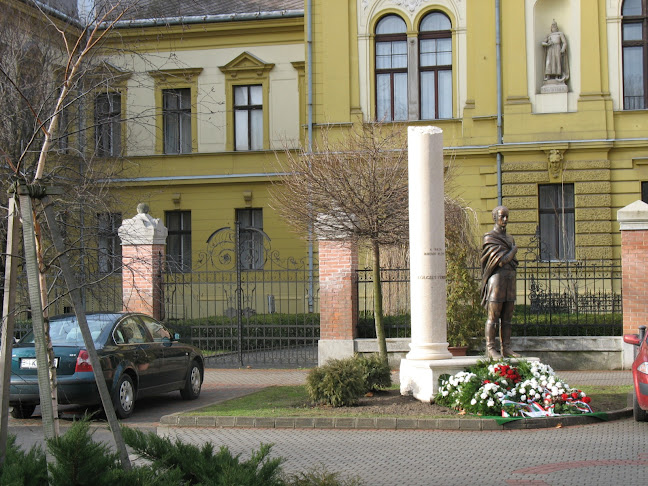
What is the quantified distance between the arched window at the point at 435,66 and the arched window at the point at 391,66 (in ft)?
1.99

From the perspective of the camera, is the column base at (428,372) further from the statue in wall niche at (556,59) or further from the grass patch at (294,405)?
the statue in wall niche at (556,59)

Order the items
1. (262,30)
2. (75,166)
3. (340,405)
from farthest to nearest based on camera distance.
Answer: (262,30) < (75,166) < (340,405)

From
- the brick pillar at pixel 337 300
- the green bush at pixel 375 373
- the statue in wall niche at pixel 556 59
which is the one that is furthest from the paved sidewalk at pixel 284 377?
the statue in wall niche at pixel 556 59

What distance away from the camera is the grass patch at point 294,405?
1194cm

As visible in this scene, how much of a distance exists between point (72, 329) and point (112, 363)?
38.7 inches

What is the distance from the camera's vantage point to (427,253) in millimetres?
12516

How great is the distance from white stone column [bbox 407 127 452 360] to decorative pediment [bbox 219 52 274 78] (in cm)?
2204

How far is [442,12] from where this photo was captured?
1170 inches

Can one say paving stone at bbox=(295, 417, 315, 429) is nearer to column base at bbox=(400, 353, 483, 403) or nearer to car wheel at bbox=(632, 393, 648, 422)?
column base at bbox=(400, 353, 483, 403)

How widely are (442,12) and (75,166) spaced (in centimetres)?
1315

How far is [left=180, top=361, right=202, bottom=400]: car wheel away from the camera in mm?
14996

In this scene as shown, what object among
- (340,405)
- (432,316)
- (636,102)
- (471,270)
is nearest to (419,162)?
(432,316)

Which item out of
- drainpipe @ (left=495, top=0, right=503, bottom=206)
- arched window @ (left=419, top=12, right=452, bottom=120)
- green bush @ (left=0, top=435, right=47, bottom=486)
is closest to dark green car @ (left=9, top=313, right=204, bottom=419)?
green bush @ (left=0, top=435, right=47, bottom=486)

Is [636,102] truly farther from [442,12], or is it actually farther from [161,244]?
[161,244]
